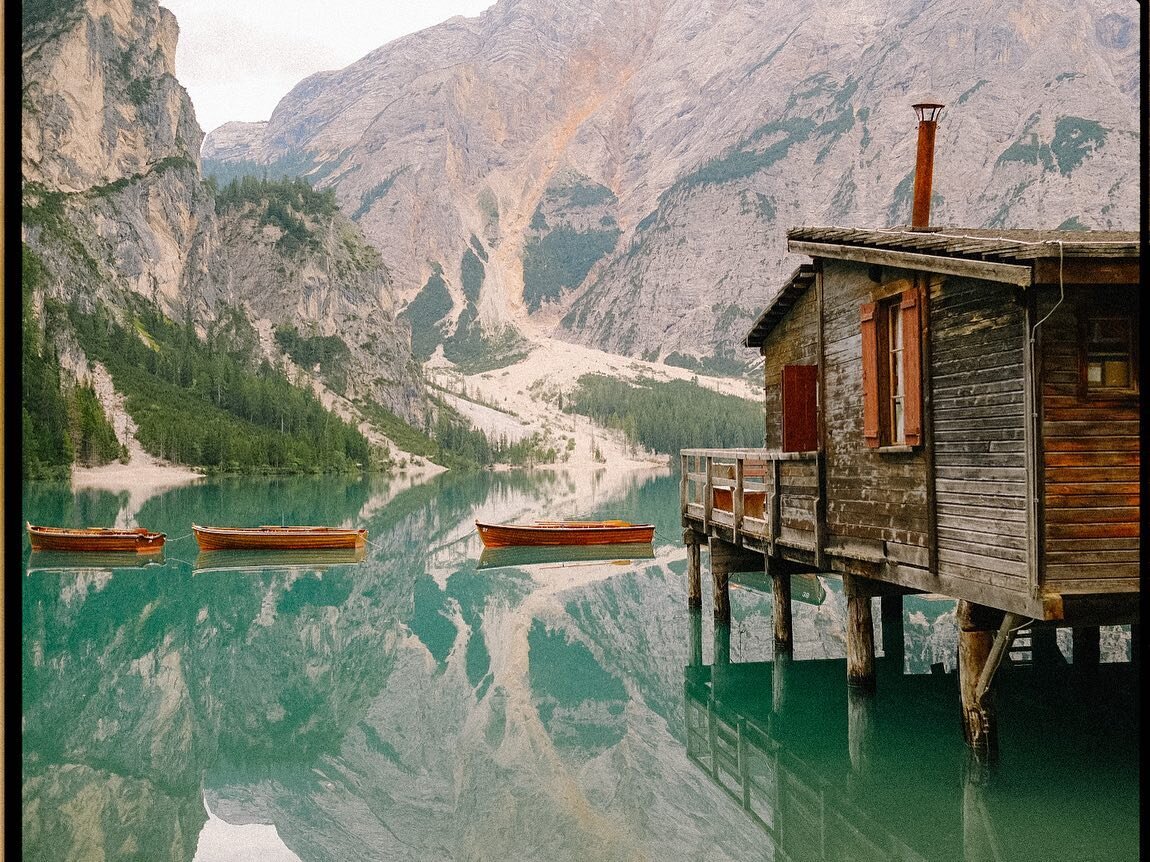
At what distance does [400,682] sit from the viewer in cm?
2000

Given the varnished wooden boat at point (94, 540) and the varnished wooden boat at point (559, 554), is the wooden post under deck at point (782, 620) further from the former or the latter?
the varnished wooden boat at point (94, 540)

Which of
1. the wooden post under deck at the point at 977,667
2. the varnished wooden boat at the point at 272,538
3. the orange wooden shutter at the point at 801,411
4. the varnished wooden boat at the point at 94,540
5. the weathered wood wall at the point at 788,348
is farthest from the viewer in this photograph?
the varnished wooden boat at the point at 272,538

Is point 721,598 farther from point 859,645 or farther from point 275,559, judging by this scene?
point 275,559

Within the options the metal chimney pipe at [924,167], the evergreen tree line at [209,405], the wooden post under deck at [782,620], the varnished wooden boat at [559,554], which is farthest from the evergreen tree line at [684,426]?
the metal chimney pipe at [924,167]

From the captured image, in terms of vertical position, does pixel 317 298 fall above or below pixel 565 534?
above

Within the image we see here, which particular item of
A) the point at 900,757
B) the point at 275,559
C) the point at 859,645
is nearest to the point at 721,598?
the point at 859,645

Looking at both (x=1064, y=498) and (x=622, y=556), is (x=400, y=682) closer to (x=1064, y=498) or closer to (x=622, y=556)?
(x=1064, y=498)

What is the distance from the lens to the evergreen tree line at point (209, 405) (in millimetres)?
100688

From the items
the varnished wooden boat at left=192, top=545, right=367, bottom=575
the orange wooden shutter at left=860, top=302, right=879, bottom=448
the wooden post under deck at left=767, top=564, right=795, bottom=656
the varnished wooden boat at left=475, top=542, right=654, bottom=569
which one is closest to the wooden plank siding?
the orange wooden shutter at left=860, top=302, right=879, bottom=448

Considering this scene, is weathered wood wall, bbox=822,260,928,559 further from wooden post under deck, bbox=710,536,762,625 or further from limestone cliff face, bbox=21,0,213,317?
limestone cliff face, bbox=21,0,213,317

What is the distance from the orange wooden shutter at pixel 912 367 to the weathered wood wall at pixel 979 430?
19 cm

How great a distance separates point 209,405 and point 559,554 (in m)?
85.2

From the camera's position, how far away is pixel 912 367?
12.7 metres

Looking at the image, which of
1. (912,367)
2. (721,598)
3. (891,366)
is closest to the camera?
(912,367)
